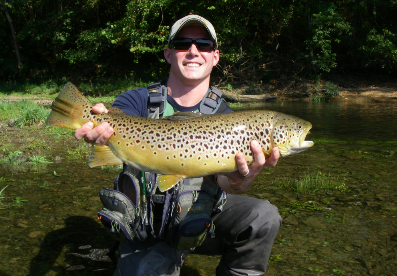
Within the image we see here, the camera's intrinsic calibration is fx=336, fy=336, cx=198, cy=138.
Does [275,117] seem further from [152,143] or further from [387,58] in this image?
[387,58]

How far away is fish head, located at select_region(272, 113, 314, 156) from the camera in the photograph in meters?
2.85

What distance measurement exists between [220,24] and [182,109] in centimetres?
2105

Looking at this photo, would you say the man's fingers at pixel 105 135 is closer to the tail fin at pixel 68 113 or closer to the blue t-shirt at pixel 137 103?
the tail fin at pixel 68 113

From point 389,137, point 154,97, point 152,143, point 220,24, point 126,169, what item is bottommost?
point 389,137

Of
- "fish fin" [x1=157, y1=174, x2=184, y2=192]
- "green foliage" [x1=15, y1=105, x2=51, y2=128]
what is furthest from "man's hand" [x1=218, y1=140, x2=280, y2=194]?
"green foliage" [x1=15, y1=105, x2=51, y2=128]

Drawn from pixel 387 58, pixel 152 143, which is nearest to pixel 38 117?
pixel 152 143

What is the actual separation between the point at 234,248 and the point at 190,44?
82.6 inches

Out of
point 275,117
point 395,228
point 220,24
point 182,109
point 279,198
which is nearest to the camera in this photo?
point 275,117

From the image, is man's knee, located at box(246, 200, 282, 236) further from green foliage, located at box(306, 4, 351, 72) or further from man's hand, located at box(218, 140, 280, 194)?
green foliage, located at box(306, 4, 351, 72)

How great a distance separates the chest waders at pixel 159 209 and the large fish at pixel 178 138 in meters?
0.38

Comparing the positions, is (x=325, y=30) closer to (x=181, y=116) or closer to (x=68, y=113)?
(x=181, y=116)

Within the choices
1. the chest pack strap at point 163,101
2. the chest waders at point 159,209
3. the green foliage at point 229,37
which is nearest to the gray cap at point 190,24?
the chest pack strap at point 163,101

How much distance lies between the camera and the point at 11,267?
3154mm

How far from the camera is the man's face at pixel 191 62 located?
3.45 metres
